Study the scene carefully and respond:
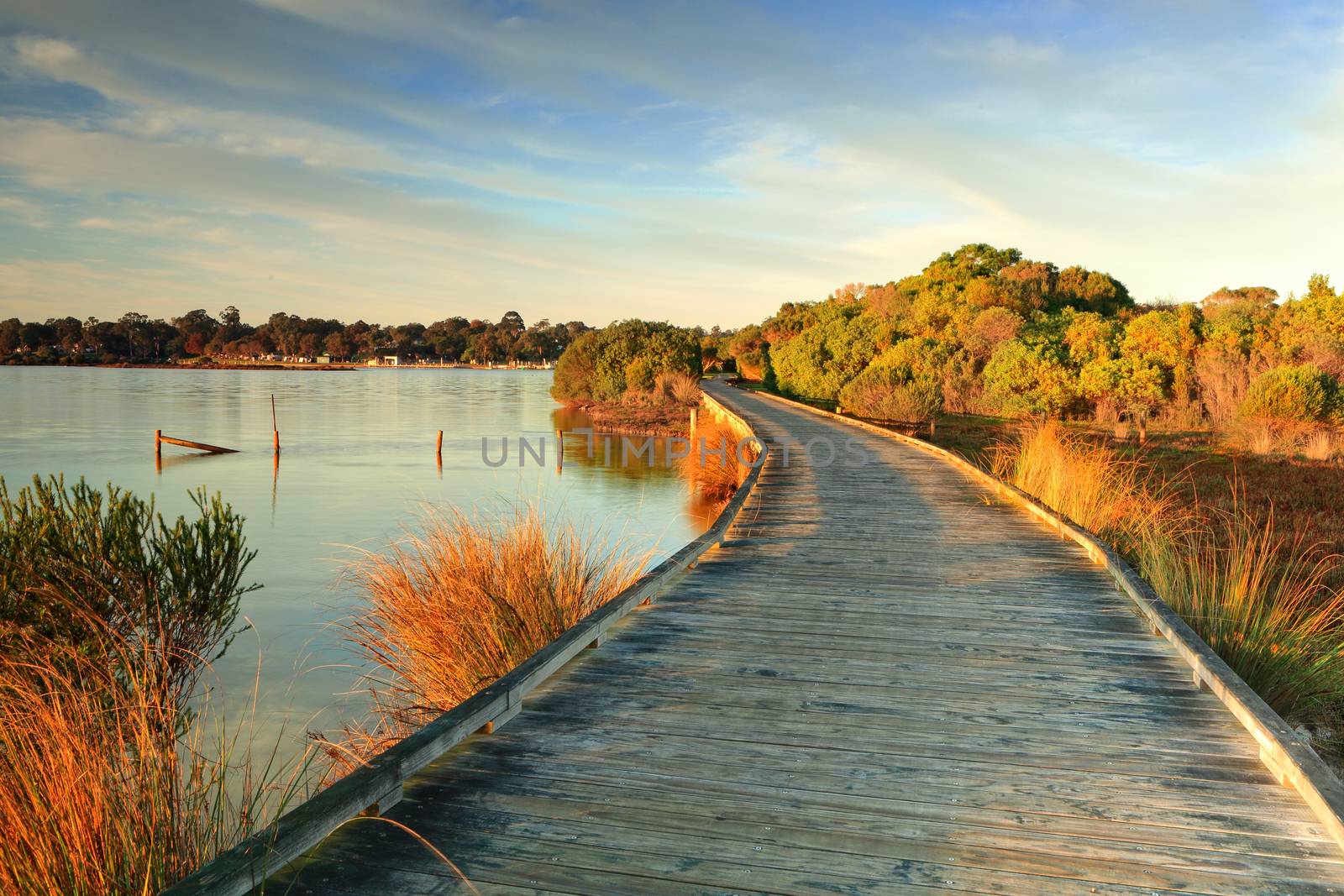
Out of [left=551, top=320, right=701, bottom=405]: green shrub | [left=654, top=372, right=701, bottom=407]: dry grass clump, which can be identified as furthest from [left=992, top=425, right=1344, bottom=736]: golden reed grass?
[left=551, top=320, right=701, bottom=405]: green shrub

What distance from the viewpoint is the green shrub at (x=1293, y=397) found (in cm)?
1697

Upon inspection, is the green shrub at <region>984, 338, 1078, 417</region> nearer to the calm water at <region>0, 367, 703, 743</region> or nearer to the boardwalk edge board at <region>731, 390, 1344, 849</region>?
the calm water at <region>0, 367, 703, 743</region>

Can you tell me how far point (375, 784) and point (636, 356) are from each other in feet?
132

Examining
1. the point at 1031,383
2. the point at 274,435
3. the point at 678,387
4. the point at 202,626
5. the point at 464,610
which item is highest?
the point at 1031,383

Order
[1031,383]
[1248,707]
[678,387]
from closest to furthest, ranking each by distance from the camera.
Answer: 1. [1248,707]
2. [1031,383]
3. [678,387]

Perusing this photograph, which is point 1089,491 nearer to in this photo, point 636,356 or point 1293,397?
point 1293,397

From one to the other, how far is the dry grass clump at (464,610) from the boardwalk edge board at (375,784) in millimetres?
942

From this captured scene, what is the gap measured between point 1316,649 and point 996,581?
1.77 m

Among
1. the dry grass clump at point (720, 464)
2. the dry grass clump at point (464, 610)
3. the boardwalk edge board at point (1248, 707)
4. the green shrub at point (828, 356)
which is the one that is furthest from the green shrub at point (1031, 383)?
the dry grass clump at point (464, 610)

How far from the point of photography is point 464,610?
5449 mm

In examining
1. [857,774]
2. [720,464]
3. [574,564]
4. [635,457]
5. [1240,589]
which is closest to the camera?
[857,774]

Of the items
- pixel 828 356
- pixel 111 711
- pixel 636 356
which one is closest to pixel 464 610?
pixel 111 711

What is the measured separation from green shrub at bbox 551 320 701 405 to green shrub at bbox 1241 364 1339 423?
25771mm

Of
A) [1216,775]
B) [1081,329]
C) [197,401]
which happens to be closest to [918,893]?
[1216,775]
